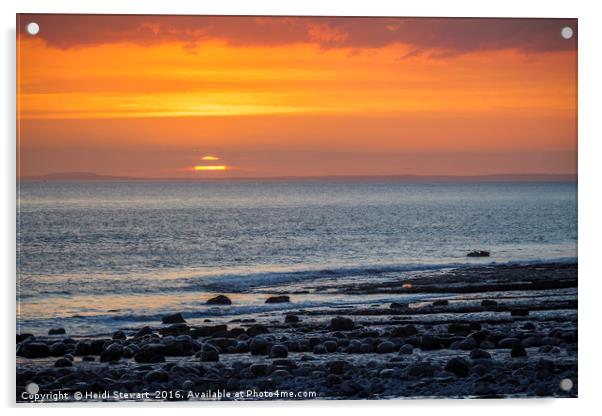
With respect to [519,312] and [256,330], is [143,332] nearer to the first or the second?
[256,330]

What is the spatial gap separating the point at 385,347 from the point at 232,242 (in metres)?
1.30

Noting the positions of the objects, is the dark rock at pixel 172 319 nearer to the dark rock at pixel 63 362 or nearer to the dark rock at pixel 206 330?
the dark rock at pixel 206 330

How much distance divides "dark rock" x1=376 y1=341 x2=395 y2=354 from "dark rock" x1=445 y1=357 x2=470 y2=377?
0.39 metres

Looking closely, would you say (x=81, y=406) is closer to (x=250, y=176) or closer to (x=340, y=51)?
(x=250, y=176)

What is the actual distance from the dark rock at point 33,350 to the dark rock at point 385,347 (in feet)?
7.22

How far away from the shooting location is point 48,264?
7.36 meters

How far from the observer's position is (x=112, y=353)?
7.41 metres

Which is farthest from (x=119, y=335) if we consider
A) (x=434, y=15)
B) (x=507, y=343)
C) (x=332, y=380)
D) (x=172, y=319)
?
(x=434, y=15)

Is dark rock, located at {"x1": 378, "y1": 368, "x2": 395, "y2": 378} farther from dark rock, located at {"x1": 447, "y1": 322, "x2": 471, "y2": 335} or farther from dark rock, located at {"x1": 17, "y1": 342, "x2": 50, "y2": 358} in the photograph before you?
dark rock, located at {"x1": 17, "y1": 342, "x2": 50, "y2": 358}

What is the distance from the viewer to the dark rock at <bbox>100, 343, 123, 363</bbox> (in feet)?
24.2

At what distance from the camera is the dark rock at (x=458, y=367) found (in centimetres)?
747
